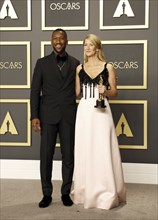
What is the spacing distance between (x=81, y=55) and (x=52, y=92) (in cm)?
113

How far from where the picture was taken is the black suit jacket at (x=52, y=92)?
3375 mm

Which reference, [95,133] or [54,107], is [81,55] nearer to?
[54,107]

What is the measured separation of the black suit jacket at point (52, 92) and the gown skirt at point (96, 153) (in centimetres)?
13

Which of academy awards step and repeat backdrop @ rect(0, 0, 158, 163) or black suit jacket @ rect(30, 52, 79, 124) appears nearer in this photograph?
black suit jacket @ rect(30, 52, 79, 124)

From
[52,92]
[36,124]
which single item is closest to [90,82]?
[52,92]

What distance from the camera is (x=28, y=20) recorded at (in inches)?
174

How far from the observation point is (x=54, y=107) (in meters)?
3.38

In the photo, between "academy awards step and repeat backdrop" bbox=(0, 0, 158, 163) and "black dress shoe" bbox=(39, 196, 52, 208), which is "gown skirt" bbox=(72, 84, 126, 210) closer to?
"black dress shoe" bbox=(39, 196, 52, 208)

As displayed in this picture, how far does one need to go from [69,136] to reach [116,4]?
5.43ft

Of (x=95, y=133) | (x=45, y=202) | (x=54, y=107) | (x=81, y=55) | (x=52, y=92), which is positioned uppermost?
(x=81, y=55)

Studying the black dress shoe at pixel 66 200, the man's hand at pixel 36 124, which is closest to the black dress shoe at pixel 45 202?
the black dress shoe at pixel 66 200

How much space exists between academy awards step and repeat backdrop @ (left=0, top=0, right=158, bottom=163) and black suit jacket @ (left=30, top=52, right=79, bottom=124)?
100 centimetres

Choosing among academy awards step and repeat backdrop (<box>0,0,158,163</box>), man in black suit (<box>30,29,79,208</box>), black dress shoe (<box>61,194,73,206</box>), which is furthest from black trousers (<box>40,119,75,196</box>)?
academy awards step and repeat backdrop (<box>0,0,158,163</box>)

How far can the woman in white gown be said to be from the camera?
3350 millimetres
